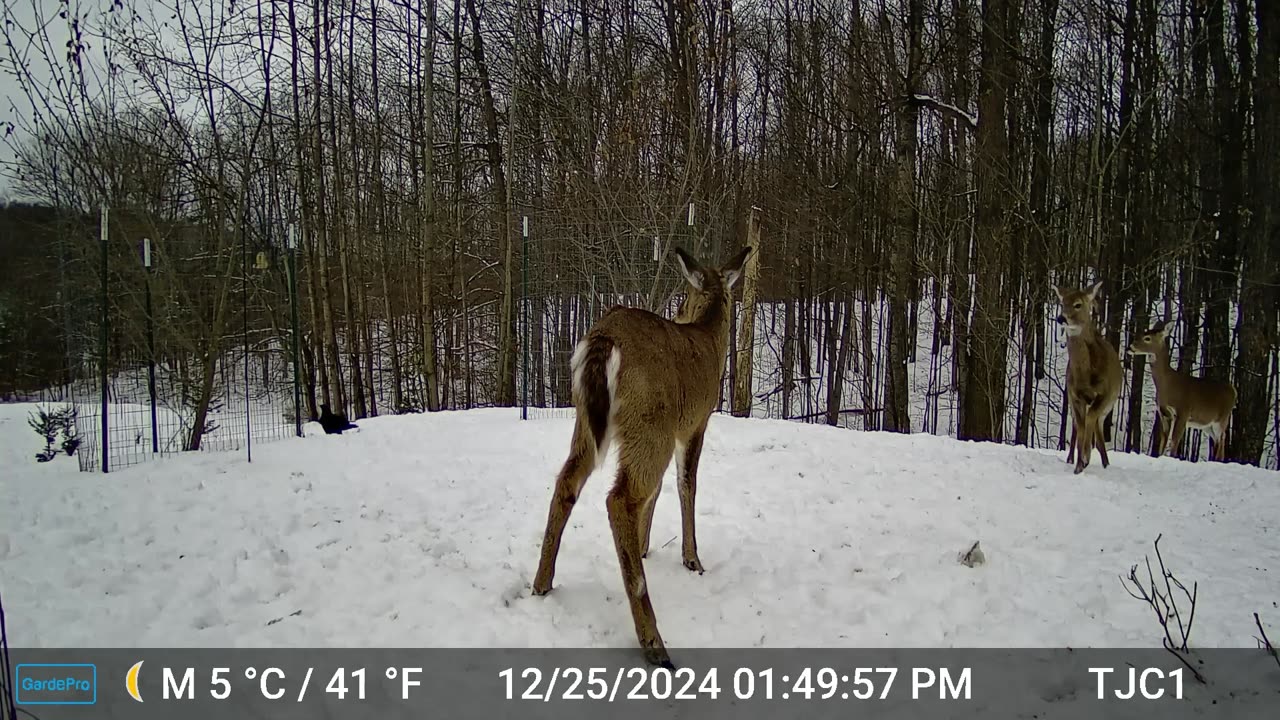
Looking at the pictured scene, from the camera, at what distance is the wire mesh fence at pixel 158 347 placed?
704 centimetres

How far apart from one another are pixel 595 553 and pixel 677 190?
8.57 m

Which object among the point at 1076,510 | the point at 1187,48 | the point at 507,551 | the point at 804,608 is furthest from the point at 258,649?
the point at 1187,48

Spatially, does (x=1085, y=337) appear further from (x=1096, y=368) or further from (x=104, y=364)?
(x=104, y=364)

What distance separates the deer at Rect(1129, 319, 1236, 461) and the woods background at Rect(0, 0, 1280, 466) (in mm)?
1115

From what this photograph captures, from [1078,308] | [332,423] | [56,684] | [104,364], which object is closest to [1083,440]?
[1078,308]

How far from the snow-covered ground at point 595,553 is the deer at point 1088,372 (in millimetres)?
454

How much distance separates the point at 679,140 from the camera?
13078 millimetres

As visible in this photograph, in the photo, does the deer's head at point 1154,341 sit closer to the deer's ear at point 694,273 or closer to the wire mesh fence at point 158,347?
the deer's ear at point 694,273

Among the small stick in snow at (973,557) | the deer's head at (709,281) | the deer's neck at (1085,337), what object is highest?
the deer's head at (709,281)

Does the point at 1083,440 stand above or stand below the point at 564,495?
below

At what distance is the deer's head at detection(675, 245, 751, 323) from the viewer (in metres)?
4.50

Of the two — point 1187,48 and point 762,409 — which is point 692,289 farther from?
point 762,409

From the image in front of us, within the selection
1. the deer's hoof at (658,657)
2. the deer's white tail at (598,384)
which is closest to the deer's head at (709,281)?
the deer's white tail at (598,384)

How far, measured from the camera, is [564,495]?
3.42 m
